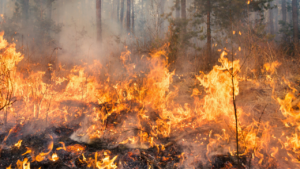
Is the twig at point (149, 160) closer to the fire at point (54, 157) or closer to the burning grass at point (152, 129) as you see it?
the burning grass at point (152, 129)

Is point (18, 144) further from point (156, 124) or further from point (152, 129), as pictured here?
point (156, 124)

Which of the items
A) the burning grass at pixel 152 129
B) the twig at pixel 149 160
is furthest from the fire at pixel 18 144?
the twig at pixel 149 160

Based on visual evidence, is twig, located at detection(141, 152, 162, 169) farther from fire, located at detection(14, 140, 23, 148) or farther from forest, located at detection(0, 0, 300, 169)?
fire, located at detection(14, 140, 23, 148)

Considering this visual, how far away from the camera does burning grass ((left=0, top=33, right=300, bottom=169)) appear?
8.29 ft

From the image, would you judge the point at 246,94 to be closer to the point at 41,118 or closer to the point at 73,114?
the point at 73,114

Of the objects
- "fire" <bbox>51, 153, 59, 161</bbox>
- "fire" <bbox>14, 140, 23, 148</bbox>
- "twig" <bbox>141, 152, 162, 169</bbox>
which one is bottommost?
"twig" <bbox>141, 152, 162, 169</bbox>

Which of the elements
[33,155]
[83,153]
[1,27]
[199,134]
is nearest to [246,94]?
[199,134]

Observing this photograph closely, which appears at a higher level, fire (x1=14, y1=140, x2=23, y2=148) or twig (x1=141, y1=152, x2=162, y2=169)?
fire (x1=14, y1=140, x2=23, y2=148)

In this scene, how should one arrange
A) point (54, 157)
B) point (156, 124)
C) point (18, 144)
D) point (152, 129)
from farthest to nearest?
point (156, 124) → point (152, 129) → point (18, 144) → point (54, 157)

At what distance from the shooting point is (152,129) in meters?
3.37

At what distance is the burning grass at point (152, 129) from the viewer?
2.53 m

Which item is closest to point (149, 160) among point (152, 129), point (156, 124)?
point (152, 129)

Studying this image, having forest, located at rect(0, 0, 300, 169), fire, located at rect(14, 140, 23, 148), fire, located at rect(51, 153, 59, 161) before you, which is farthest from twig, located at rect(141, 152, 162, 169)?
fire, located at rect(14, 140, 23, 148)

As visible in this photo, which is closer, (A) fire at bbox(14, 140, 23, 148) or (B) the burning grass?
(B) the burning grass
